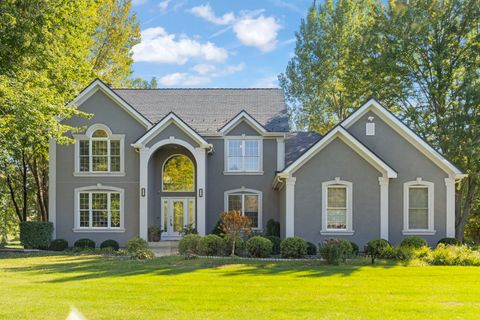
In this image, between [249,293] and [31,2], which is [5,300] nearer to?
[249,293]

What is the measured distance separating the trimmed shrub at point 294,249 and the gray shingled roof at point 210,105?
303 inches

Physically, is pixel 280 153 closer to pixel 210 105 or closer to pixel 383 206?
pixel 210 105

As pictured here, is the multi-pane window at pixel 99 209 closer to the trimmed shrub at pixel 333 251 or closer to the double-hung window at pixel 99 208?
the double-hung window at pixel 99 208

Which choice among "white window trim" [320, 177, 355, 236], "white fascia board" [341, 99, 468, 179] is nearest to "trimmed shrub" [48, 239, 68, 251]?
"white window trim" [320, 177, 355, 236]

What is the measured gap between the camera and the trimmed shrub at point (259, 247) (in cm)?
1819

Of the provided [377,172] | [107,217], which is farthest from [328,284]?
[107,217]

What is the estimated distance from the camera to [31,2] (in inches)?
770

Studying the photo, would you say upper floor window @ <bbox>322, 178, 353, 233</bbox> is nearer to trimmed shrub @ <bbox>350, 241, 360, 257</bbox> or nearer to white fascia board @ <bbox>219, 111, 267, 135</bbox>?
trimmed shrub @ <bbox>350, 241, 360, 257</bbox>

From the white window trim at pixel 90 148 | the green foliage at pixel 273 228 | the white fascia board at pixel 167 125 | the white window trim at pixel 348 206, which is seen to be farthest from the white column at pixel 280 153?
the white window trim at pixel 90 148

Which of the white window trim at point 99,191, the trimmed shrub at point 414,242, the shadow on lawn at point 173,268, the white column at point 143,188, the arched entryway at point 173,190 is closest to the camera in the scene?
the shadow on lawn at point 173,268

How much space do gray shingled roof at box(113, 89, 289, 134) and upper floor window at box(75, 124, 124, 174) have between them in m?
2.61

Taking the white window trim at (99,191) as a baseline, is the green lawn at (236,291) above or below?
below

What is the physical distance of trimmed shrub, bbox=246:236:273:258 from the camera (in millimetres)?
18188

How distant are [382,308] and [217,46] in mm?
20432
